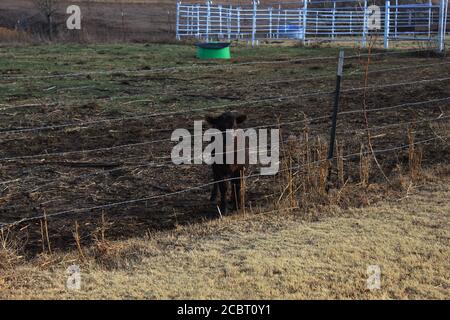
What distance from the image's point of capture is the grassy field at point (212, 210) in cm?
468

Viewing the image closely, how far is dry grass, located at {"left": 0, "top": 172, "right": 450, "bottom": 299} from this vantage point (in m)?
4.48

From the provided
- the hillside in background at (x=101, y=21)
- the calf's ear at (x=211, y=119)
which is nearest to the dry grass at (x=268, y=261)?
the calf's ear at (x=211, y=119)

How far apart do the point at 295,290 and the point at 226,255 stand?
2.79 ft

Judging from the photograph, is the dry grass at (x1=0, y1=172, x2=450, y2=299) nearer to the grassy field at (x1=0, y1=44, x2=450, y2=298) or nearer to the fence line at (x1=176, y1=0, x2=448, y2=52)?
the grassy field at (x1=0, y1=44, x2=450, y2=298)

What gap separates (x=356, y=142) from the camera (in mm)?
8609

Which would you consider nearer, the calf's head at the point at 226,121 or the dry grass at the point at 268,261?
the dry grass at the point at 268,261

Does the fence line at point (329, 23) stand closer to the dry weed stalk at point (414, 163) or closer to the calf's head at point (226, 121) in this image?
the dry weed stalk at point (414, 163)

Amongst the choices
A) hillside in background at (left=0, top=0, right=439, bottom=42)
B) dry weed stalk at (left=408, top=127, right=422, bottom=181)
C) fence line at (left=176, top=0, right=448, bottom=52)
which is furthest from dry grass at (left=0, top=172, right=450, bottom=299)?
hillside in background at (left=0, top=0, right=439, bottom=42)

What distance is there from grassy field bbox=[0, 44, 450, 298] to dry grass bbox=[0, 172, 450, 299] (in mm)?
14

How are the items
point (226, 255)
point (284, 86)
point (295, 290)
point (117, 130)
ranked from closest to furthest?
point (295, 290) → point (226, 255) → point (117, 130) → point (284, 86)

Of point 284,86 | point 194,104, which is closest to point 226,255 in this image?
point 194,104

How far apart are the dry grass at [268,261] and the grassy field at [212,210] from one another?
0.01 metres

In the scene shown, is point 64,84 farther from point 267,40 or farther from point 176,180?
point 267,40

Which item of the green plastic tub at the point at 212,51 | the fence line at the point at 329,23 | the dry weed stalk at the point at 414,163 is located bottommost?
the dry weed stalk at the point at 414,163
